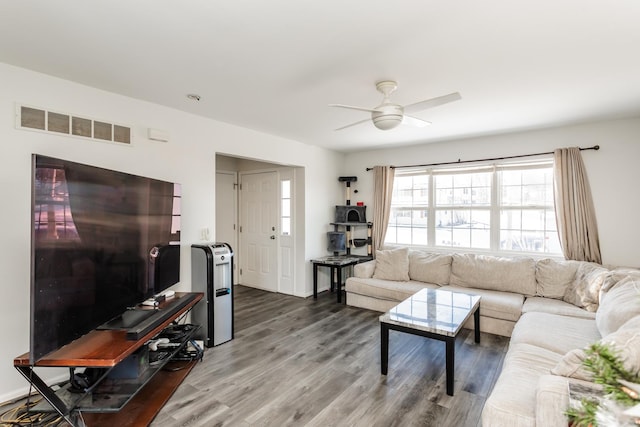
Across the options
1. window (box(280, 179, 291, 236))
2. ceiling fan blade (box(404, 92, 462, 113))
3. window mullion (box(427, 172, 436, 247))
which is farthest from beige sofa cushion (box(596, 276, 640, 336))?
window (box(280, 179, 291, 236))

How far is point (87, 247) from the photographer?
1.81 m

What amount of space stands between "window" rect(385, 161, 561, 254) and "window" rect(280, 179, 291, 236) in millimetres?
1742

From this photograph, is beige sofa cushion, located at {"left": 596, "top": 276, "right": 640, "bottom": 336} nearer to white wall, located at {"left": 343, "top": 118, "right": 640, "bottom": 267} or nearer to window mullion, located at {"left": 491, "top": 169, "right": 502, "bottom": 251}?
white wall, located at {"left": 343, "top": 118, "right": 640, "bottom": 267}

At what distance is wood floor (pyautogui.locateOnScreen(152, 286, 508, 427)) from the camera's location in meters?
2.07

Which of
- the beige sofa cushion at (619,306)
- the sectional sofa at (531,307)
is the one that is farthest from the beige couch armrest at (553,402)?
the beige sofa cushion at (619,306)

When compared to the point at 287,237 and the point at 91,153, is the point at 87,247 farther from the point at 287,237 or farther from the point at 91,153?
the point at 287,237

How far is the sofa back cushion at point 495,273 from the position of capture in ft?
12.1

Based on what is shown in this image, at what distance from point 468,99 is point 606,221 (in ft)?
7.87

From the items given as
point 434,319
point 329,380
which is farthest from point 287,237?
point 434,319

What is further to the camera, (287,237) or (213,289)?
(287,237)

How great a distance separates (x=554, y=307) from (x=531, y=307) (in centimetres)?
20

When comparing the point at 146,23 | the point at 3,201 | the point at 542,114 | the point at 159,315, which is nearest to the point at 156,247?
the point at 159,315

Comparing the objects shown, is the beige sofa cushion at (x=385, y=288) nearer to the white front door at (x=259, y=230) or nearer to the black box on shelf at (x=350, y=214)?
the black box on shelf at (x=350, y=214)

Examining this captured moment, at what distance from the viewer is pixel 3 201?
2160 millimetres
